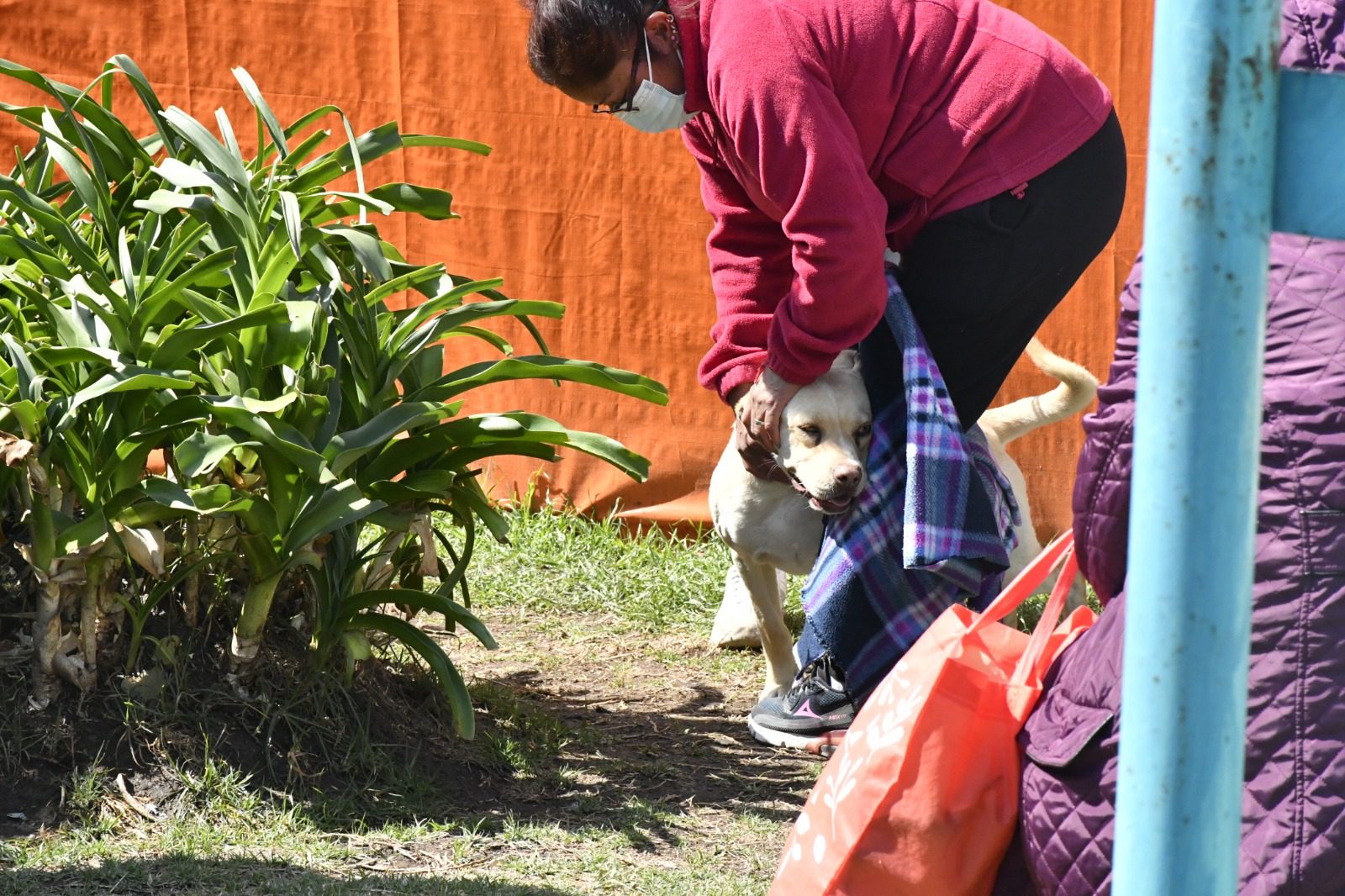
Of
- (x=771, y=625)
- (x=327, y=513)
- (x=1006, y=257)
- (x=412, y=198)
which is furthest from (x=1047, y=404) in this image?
(x=327, y=513)

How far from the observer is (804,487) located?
9.54 feet

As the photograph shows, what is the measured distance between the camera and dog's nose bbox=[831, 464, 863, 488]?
2.81 m

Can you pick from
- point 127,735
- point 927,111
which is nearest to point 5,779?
point 127,735

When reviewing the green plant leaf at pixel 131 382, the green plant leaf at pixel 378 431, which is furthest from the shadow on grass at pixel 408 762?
the green plant leaf at pixel 131 382

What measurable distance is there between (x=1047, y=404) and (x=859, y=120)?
56.4 inches

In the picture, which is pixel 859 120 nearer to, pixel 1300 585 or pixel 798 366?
pixel 798 366

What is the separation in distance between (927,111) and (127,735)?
1.83 meters

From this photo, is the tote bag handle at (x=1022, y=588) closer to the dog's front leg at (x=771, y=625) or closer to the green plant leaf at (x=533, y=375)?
the green plant leaf at (x=533, y=375)

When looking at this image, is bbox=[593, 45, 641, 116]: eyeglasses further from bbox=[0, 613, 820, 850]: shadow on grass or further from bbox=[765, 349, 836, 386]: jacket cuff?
bbox=[0, 613, 820, 850]: shadow on grass

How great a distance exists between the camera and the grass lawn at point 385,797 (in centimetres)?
243

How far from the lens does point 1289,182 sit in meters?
0.77

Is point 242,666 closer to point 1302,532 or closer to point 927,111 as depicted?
point 927,111

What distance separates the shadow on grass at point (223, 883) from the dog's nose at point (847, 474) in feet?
3.08

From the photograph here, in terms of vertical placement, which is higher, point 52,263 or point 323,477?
point 52,263
